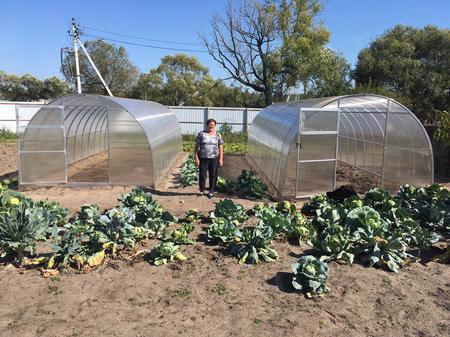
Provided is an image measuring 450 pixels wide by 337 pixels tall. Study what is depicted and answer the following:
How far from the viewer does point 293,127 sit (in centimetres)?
948

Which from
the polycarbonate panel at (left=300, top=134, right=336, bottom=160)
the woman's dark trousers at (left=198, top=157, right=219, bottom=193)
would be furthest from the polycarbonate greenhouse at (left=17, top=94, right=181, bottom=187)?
the polycarbonate panel at (left=300, top=134, right=336, bottom=160)

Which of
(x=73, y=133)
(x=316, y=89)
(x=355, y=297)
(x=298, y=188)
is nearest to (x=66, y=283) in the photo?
(x=355, y=297)

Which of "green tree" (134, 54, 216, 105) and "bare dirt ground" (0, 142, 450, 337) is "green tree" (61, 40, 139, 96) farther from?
"bare dirt ground" (0, 142, 450, 337)

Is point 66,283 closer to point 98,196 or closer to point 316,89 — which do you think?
point 98,196

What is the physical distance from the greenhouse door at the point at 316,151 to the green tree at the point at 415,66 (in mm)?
17845

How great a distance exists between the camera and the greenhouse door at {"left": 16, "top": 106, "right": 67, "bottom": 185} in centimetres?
1040

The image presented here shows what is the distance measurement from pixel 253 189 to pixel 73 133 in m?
7.22

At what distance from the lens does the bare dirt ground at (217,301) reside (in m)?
3.89

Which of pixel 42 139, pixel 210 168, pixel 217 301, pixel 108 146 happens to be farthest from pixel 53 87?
pixel 217 301

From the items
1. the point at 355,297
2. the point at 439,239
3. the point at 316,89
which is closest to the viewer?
the point at 355,297

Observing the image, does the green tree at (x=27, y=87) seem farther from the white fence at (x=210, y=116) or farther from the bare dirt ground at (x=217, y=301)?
the bare dirt ground at (x=217, y=301)

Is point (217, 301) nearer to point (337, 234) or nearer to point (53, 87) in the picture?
point (337, 234)

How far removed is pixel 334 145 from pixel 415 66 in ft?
64.3

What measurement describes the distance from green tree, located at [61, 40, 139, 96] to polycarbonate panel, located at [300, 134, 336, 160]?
34418mm
